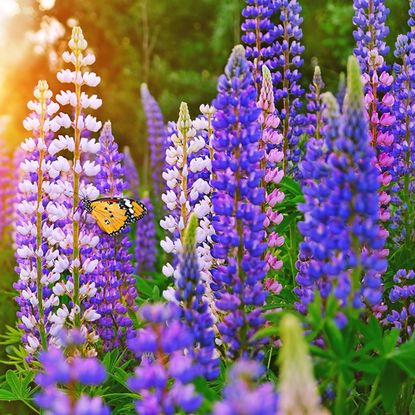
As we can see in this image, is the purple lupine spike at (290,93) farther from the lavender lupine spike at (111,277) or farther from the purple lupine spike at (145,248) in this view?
the purple lupine spike at (145,248)

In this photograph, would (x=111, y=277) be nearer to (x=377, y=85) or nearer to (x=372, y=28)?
(x=377, y=85)

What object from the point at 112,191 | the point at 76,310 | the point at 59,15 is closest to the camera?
the point at 76,310

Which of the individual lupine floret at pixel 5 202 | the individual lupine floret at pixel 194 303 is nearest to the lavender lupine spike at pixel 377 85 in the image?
the individual lupine floret at pixel 194 303

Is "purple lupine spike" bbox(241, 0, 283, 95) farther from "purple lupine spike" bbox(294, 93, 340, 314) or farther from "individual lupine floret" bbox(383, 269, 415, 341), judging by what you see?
"purple lupine spike" bbox(294, 93, 340, 314)

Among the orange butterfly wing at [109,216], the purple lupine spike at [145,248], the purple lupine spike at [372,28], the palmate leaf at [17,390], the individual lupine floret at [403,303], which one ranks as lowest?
the palmate leaf at [17,390]

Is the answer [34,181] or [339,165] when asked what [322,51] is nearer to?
[34,181]

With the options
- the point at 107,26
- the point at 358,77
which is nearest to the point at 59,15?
the point at 107,26

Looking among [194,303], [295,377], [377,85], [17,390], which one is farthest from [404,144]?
Answer: [295,377]
